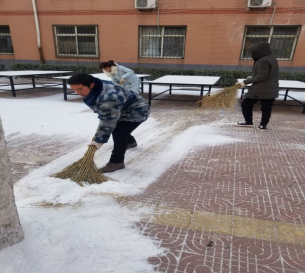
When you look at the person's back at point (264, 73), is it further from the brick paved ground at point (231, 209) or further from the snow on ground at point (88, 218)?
the snow on ground at point (88, 218)

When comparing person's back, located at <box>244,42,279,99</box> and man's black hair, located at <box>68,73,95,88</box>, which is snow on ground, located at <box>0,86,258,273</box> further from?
person's back, located at <box>244,42,279,99</box>

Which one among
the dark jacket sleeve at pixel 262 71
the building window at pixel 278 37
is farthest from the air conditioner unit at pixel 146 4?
the dark jacket sleeve at pixel 262 71

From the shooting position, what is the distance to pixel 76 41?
1290 cm

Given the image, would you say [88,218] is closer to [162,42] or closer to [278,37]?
[162,42]

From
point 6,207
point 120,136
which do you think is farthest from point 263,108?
point 6,207

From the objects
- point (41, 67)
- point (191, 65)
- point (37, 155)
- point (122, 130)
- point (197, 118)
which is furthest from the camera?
point (41, 67)

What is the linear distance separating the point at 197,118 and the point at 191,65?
698 centimetres

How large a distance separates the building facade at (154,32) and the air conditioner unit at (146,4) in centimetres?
25

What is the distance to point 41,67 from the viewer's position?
12.9 metres

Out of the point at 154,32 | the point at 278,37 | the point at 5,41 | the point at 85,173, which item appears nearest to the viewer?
the point at 85,173

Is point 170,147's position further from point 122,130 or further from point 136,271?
point 136,271

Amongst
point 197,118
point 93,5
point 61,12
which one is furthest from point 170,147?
point 61,12

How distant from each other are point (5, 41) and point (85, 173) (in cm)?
1490

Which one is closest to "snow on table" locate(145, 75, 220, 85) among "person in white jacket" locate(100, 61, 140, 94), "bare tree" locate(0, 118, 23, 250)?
"person in white jacket" locate(100, 61, 140, 94)
